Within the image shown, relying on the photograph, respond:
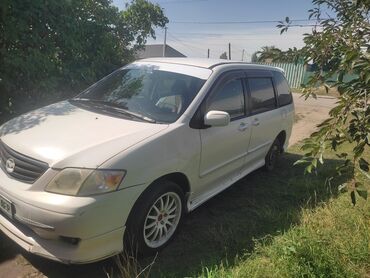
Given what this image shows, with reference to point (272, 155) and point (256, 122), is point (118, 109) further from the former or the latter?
point (272, 155)

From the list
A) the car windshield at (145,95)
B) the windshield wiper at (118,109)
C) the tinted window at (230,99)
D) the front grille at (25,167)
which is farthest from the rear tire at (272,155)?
the front grille at (25,167)

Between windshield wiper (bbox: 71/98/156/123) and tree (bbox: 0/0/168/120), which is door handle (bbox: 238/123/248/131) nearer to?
windshield wiper (bbox: 71/98/156/123)

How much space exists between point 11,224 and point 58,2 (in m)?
3.58

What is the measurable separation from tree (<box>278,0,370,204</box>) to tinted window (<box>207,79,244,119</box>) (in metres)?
1.55

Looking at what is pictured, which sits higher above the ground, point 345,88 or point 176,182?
point 345,88

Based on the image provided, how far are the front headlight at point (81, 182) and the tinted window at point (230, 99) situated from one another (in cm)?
162

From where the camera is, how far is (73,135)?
345cm

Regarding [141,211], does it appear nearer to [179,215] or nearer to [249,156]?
[179,215]

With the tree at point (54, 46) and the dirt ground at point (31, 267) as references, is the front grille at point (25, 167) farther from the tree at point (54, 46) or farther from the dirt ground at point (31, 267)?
the tree at point (54, 46)

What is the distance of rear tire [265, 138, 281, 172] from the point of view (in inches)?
247

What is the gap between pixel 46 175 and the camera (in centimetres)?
303

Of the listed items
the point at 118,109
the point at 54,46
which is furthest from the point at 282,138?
the point at 54,46

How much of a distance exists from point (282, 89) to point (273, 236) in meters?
3.23

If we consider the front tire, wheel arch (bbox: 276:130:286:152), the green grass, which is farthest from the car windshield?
wheel arch (bbox: 276:130:286:152)
